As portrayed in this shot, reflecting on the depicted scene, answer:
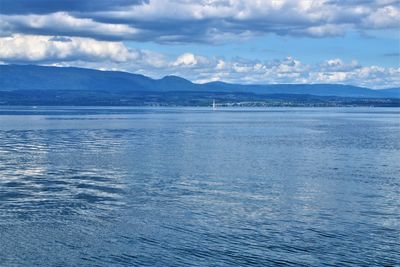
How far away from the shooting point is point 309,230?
51.2m

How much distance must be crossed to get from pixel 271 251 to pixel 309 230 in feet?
23.9

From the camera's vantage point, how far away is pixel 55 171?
278 feet

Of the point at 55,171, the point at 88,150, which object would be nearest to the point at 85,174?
the point at 55,171

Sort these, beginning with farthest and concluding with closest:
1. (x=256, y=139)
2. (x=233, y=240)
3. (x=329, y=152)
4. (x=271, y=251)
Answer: (x=256, y=139)
(x=329, y=152)
(x=233, y=240)
(x=271, y=251)

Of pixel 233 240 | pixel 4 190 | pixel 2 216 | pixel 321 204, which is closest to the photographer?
pixel 233 240

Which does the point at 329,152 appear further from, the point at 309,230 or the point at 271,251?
the point at 271,251

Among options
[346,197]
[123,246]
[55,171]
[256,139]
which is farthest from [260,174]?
[256,139]

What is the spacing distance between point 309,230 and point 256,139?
96.4m

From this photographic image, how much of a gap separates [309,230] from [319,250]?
18.5ft

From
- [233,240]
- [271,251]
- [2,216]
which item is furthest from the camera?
[2,216]

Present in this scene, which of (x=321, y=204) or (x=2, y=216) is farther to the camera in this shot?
(x=321, y=204)

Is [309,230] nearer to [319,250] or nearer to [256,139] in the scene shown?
[319,250]

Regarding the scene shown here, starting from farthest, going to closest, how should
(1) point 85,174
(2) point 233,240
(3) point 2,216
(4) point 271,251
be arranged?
(1) point 85,174 → (3) point 2,216 → (2) point 233,240 → (4) point 271,251

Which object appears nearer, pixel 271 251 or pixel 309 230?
pixel 271 251
